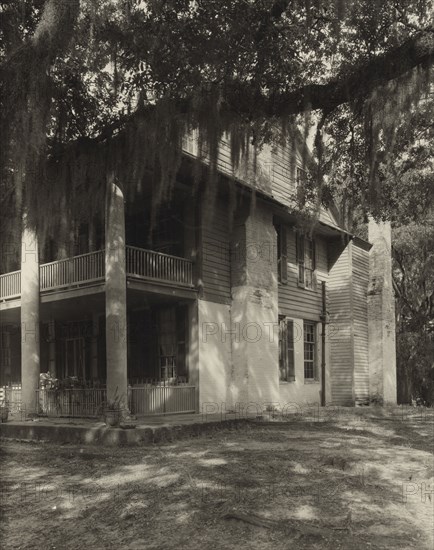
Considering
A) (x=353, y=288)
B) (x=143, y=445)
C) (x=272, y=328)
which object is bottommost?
(x=143, y=445)

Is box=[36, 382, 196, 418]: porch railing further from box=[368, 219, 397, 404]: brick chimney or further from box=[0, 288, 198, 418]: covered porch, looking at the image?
box=[368, 219, 397, 404]: brick chimney

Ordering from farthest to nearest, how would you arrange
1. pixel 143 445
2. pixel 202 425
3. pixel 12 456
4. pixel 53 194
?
pixel 202 425 → pixel 143 445 → pixel 12 456 → pixel 53 194

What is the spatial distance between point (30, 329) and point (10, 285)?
2.89 m

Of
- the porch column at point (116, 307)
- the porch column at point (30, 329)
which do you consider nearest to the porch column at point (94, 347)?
the porch column at point (30, 329)

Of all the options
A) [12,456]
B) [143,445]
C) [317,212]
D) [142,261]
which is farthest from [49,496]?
[142,261]

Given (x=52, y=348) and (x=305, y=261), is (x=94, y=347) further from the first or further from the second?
(x=305, y=261)

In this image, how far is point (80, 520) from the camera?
6.04 m

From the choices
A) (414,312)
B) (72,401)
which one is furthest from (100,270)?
(414,312)

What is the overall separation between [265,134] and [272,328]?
34.6 ft

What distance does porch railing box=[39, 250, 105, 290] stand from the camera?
1476 cm

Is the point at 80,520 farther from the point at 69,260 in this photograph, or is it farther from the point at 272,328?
the point at 272,328

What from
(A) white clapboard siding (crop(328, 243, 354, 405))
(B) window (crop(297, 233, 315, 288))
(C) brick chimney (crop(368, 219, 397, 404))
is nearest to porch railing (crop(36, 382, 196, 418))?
(B) window (crop(297, 233, 315, 288))

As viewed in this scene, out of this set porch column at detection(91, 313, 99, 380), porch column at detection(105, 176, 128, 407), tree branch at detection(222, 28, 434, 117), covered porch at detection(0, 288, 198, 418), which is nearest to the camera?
tree branch at detection(222, 28, 434, 117)

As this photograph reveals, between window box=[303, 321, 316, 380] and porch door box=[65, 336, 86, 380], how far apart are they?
24.6 ft
